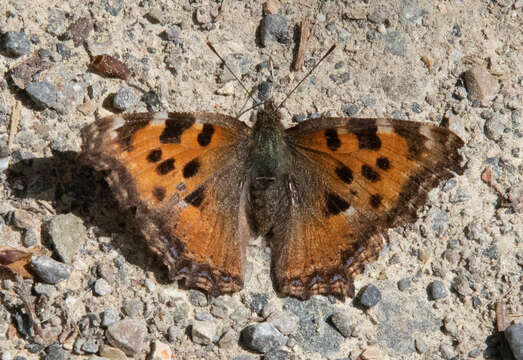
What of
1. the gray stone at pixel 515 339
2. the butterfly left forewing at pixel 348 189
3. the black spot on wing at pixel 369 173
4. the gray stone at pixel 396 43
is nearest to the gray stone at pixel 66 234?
the butterfly left forewing at pixel 348 189

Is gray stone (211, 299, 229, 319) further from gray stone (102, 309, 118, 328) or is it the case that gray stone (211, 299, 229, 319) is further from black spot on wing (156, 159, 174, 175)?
black spot on wing (156, 159, 174, 175)

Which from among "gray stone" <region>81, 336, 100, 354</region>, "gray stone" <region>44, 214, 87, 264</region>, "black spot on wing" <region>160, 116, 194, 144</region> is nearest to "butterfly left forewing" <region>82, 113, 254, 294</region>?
"black spot on wing" <region>160, 116, 194, 144</region>

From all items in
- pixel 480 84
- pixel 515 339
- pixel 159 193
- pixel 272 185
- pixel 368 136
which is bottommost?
pixel 159 193

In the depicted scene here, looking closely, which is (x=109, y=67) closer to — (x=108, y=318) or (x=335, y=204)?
(x=108, y=318)

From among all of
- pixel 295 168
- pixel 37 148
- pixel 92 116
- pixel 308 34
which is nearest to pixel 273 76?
pixel 308 34

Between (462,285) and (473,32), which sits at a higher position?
(473,32)

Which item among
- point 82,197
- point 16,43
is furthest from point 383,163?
point 16,43

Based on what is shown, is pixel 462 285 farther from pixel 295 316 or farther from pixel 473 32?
pixel 473 32
